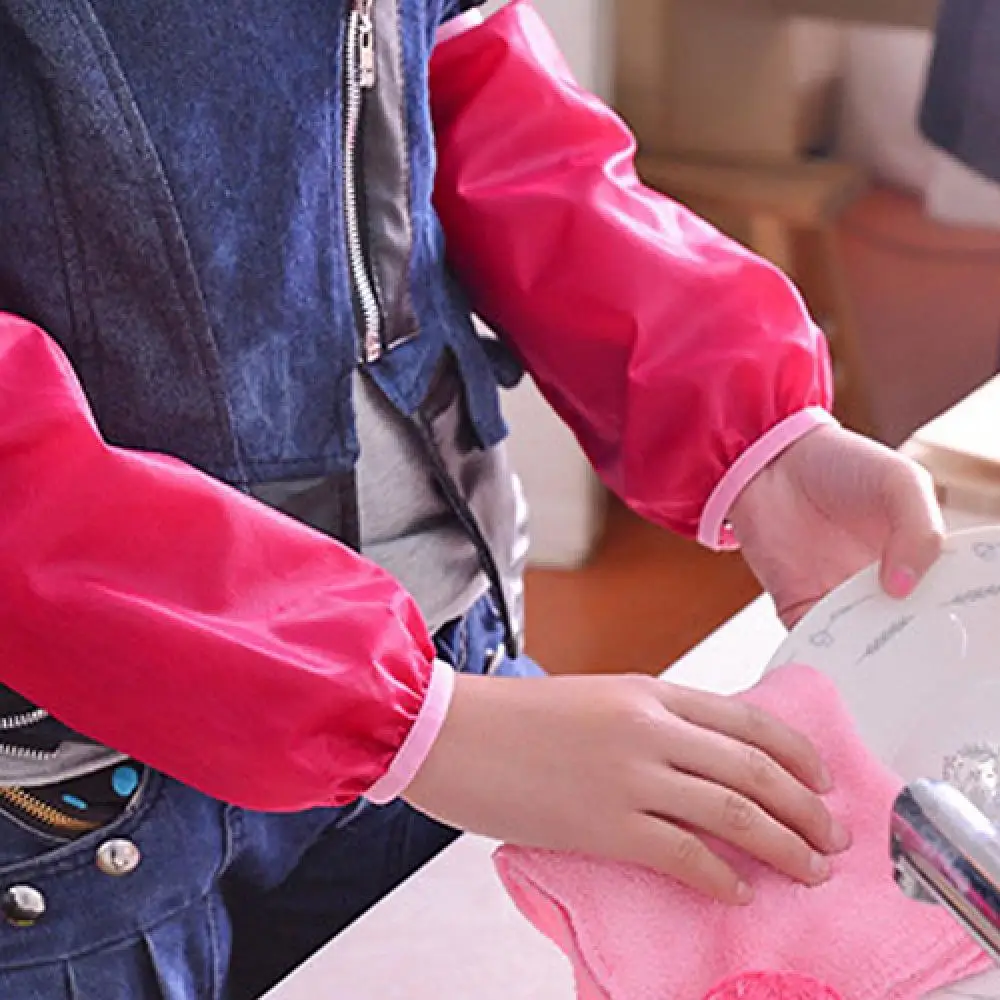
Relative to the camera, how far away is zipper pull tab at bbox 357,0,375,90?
24.3 inches

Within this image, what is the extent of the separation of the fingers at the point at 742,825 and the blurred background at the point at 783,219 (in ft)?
4.29

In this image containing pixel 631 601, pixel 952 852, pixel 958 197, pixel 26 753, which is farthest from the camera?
pixel 631 601

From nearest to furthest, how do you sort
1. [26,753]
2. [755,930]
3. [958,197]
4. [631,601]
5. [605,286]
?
[755,930] → [26,753] → [605,286] → [958,197] → [631,601]

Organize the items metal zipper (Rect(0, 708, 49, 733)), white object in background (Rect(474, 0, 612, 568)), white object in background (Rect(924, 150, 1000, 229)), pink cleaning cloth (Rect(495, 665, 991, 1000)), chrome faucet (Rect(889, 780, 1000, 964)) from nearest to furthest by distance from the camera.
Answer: chrome faucet (Rect(889, 780, 1000, 964)) → pink cleaning cloth (Rect(495, 665, 991, 1000)) → metal zipper (Rect(0, 708, 49, 733)) → white object in background (Rect(924, 150, 1000, 229)) → white object in background (Rect(474, 0, 612, 568))

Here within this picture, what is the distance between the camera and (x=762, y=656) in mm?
781

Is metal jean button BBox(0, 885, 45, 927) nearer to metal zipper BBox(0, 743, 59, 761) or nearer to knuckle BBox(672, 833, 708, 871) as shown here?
metal zipper BBox(0, 743, 59, 761)

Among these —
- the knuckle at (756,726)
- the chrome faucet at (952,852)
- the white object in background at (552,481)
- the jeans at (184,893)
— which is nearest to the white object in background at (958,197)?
the white object in background at (552,481)

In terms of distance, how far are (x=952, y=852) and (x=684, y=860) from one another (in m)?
0.15

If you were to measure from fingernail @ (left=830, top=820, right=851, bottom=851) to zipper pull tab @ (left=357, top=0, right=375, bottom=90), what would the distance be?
32cm

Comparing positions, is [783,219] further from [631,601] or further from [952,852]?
[952,852]

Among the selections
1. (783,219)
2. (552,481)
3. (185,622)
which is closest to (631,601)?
(552,481)

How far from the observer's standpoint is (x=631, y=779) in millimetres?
517

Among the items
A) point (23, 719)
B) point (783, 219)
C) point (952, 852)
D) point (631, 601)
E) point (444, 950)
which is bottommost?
point (631, 601)

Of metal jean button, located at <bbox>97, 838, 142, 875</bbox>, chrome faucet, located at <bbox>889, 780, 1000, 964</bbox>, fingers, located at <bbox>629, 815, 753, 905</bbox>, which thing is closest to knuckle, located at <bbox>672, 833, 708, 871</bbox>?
fingers, located at <bbox>629, 815, 753, 905</bbox>
